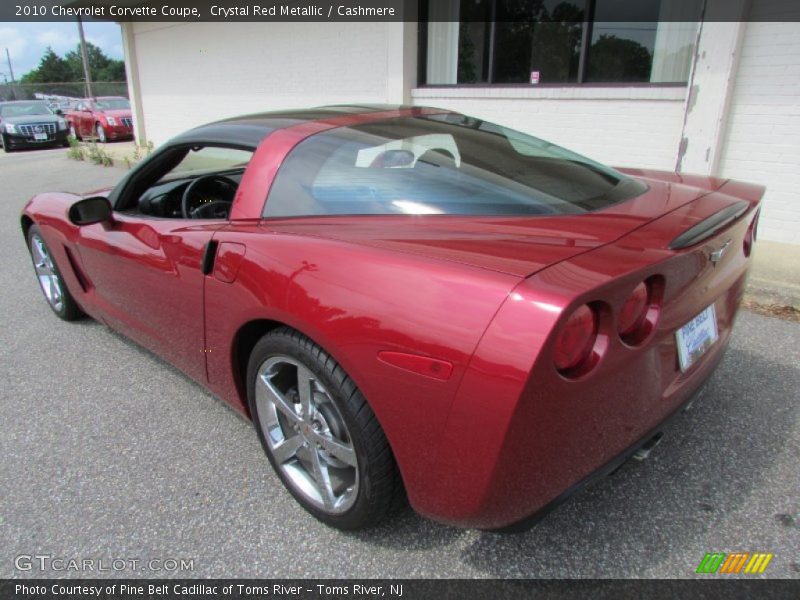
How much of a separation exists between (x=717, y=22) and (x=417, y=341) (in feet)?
16.8

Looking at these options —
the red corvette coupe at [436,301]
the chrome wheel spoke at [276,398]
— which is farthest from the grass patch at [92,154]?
the chrome wheel spoke at [276,398]

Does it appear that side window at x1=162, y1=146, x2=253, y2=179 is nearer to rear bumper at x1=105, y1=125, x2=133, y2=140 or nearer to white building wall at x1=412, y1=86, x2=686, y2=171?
white building wall at x1=412, y1=86, x2=686, y2=171

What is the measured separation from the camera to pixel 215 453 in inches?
99.4

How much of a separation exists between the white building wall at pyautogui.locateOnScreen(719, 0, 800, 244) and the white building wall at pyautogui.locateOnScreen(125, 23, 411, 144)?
14.0 ft

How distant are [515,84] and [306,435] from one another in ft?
20.1

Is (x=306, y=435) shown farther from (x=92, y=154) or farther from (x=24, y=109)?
(x=24, y=109)

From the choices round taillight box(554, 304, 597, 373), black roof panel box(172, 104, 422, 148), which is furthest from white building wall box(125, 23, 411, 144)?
round taillight box(554, 304, 597, 373)

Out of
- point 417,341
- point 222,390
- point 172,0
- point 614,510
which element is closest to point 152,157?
point 222,390

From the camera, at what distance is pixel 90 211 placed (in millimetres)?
2830

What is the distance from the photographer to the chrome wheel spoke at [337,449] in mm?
1849

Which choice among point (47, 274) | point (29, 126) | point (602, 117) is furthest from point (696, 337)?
point (29, 126)

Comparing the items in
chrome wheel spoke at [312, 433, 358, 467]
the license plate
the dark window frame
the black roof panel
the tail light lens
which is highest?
the dark window frame

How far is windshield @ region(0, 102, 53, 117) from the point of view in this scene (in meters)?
19.3

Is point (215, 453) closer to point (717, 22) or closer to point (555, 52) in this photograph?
point (717, 22)
